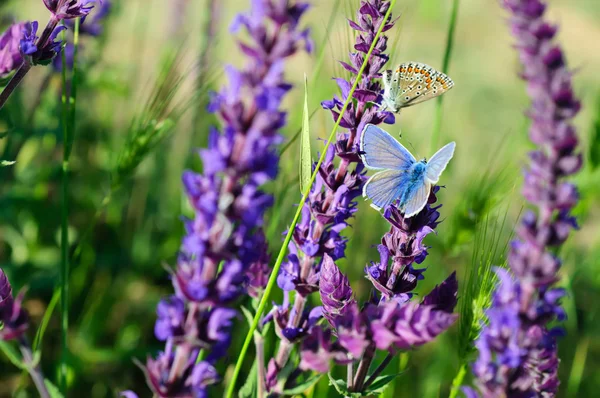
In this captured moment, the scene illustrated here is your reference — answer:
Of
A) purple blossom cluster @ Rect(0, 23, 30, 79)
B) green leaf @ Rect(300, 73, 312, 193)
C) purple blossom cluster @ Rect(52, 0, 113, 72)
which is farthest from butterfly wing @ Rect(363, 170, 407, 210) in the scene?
purple blossom cluster @ Rect(52, 0, 113, 72)

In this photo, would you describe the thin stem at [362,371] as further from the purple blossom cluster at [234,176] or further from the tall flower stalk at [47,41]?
the tall flower stalk at [47,41]

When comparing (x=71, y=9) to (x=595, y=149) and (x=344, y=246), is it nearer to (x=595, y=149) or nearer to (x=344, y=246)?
(x=344, y=246)

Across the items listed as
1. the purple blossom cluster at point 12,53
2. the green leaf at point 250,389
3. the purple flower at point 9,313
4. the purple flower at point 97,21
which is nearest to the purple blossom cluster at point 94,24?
the purple flower at point 97,21

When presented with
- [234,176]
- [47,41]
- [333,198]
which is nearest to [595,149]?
[333,198]

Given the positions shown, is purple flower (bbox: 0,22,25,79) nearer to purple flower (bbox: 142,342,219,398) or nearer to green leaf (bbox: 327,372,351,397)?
purple flower (bbox: 142,342,219,398)

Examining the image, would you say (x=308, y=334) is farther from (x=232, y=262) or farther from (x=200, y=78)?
(x=200, y=78)
